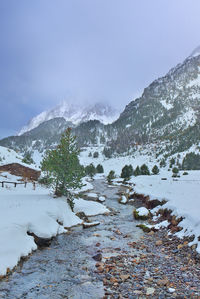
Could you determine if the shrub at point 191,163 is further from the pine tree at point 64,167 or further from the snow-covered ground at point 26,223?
the snow-covered ground at point 26,223

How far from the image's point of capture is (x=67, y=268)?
35.6 feet

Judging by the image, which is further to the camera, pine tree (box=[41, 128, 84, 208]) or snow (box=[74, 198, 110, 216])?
snow (box=[74, 198, 110, 216])

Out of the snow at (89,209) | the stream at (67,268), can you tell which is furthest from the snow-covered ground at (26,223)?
the snow at (89,209)

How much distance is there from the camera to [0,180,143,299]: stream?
27.7 feet

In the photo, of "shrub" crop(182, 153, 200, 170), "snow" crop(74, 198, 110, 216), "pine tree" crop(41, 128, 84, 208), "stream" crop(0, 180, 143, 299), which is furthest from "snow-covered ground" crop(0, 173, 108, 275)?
"shrub" crop(182, 153, 200, 170)

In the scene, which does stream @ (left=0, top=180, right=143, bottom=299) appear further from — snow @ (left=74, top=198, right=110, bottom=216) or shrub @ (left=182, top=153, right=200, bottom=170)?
shrub @ (left=182, top=153, right=200, bottom=170)

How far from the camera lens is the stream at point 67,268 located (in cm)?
844

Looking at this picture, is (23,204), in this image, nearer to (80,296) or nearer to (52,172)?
(52,172)

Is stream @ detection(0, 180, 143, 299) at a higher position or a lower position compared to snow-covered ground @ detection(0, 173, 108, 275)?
lower

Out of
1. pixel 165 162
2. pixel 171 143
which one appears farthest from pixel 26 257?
pixel 171 143

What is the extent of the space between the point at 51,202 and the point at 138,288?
15.1 metres

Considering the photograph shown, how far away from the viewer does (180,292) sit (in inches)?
308

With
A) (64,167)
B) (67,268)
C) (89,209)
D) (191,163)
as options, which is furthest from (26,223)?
(191,163)

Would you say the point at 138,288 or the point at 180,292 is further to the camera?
the point at 138,288
